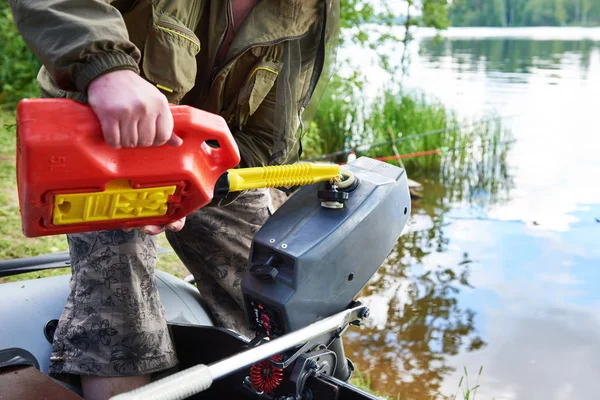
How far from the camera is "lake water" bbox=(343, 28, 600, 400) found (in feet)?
11.3

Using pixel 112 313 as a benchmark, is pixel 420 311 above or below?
below

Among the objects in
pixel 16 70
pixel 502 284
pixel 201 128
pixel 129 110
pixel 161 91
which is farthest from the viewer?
pixel 16 70

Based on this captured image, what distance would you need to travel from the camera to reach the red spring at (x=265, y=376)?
1.53 m

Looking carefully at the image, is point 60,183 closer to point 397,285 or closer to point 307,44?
point 307,44

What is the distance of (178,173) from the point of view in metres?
1.26

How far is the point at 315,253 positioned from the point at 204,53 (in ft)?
1.87

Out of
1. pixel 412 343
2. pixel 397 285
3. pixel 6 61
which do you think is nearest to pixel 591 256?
pixel 397 285

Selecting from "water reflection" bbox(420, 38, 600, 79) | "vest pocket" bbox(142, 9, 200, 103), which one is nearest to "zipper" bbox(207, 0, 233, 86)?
"vest pocket" bbox(142, 9, 200, 103)

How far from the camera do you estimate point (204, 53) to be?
1724 mm

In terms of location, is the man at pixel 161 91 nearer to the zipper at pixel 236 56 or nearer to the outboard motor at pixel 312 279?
the zipper at pixel 236 56

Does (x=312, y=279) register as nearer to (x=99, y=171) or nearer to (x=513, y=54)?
(x=99, y=171)

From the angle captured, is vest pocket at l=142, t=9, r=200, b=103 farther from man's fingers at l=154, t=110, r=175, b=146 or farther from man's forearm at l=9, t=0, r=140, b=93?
man's fingers at l=154, t=110, r=175, b=146

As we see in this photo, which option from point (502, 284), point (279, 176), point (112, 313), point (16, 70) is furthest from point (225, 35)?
point (16, 70)

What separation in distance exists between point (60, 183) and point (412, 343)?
282 centimetres
